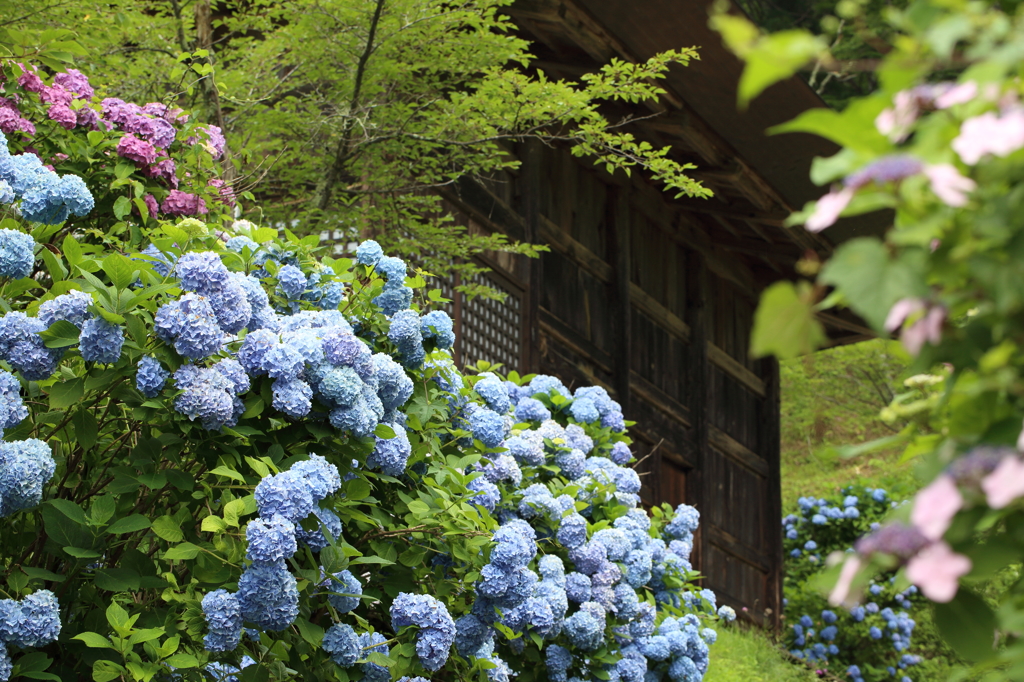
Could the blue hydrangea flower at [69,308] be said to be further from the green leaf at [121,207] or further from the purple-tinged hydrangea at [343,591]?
the green leaf at [121,207]

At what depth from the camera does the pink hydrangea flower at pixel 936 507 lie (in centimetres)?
79

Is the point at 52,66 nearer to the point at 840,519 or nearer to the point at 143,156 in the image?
the point at 143,156

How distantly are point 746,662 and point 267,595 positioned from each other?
5.53 meters

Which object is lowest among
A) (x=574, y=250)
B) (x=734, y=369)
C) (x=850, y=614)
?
(x=850, y=614)

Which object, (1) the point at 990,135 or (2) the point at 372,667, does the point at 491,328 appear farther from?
(1) the point at 990,135

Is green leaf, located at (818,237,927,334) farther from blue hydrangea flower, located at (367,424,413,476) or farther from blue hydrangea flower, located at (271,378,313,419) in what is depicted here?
blue hydrangea flower, located at (367,424,413,476)

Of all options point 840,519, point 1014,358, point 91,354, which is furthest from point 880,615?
point 1014,358

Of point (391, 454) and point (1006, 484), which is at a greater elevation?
point (391, 454)

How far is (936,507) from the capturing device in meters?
0.80

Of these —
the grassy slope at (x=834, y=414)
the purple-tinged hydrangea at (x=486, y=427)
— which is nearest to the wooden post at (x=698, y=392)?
the grassy slope at (x=834, y=414)

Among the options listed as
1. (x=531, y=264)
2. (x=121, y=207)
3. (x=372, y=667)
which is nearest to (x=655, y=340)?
(x=531, y=264)

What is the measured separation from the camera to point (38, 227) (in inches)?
111

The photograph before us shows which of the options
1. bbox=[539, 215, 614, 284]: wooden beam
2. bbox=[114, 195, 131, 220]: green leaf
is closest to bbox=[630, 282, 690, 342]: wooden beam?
bbox=[539, 215, 614, 284]: wooden beam

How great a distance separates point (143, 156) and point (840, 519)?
8.90m
